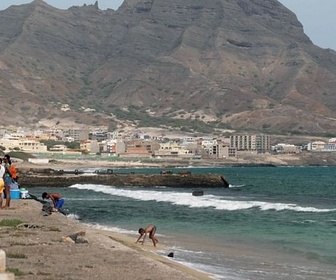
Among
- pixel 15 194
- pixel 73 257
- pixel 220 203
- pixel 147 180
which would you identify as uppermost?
pixel 15 194

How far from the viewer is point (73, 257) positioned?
18.0 metres

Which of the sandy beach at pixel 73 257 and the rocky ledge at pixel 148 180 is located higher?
the sandy beach at pixel 73 257

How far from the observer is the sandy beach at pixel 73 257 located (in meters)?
15.7

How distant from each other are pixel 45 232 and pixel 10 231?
49.8 inches

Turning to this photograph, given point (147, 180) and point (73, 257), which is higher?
point (73, 257)

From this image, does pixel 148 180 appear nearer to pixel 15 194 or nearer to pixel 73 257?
pixel 15 194

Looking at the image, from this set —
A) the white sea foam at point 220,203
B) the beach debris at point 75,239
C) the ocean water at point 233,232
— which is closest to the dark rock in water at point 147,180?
the white sea foam at point 220,203

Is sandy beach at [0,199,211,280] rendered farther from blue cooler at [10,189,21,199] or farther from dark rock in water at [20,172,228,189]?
dark rock in water at [20,172,228,189]

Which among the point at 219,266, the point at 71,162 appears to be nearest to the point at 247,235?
the point at 219,266

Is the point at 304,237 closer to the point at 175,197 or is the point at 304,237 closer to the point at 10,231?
the point at 10,231

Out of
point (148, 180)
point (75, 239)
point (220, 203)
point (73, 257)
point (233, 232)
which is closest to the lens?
point (73, 257)

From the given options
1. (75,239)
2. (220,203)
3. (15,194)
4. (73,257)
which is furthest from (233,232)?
(220,203)

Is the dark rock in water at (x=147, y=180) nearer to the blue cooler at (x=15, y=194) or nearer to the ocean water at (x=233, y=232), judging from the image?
the ocean water at (x=233, y=232)

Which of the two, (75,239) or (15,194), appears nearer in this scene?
(75,239)
